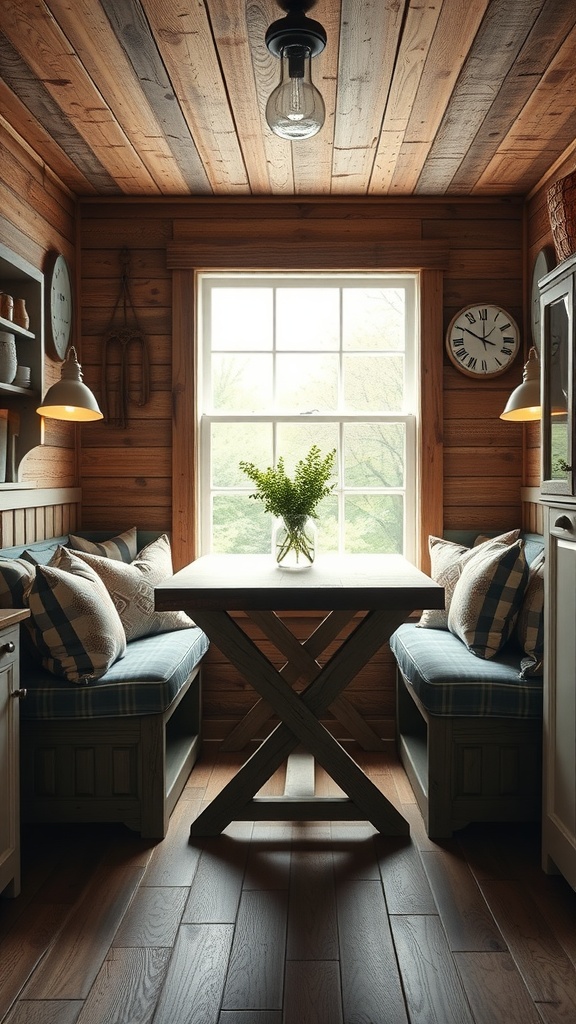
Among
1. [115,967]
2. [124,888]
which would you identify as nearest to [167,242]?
[124,888]

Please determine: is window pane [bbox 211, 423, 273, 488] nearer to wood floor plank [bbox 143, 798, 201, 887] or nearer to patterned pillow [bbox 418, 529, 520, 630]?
patterned pillow [bbox 418, 529, 520, 630]

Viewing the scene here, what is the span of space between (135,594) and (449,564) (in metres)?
1.41

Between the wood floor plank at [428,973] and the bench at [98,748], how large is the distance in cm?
98

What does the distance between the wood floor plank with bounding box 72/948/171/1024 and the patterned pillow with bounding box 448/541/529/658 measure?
156 centimetres

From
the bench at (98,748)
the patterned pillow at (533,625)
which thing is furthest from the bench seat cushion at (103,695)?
the patterned pillow at (533,625)

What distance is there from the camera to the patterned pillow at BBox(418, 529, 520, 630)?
3.53 meters

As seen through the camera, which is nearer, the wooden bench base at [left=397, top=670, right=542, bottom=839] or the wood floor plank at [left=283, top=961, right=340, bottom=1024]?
the wood floor plank at [left=283, top=961, right=340, bottom=1024]

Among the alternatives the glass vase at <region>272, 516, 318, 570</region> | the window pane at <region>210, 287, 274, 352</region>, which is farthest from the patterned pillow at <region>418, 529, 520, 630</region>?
the window pane at <region>210, 287, 274, 352</region>

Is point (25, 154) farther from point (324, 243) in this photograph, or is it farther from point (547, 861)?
point (547, 861)

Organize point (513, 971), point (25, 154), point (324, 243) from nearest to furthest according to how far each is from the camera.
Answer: point (513, 971), point (25, 154), point (324, 243)

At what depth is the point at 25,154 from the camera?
130 inches

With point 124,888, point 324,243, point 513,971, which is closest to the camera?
point 513,971

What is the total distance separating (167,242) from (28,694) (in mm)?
2363

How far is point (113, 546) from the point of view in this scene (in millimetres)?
3705
